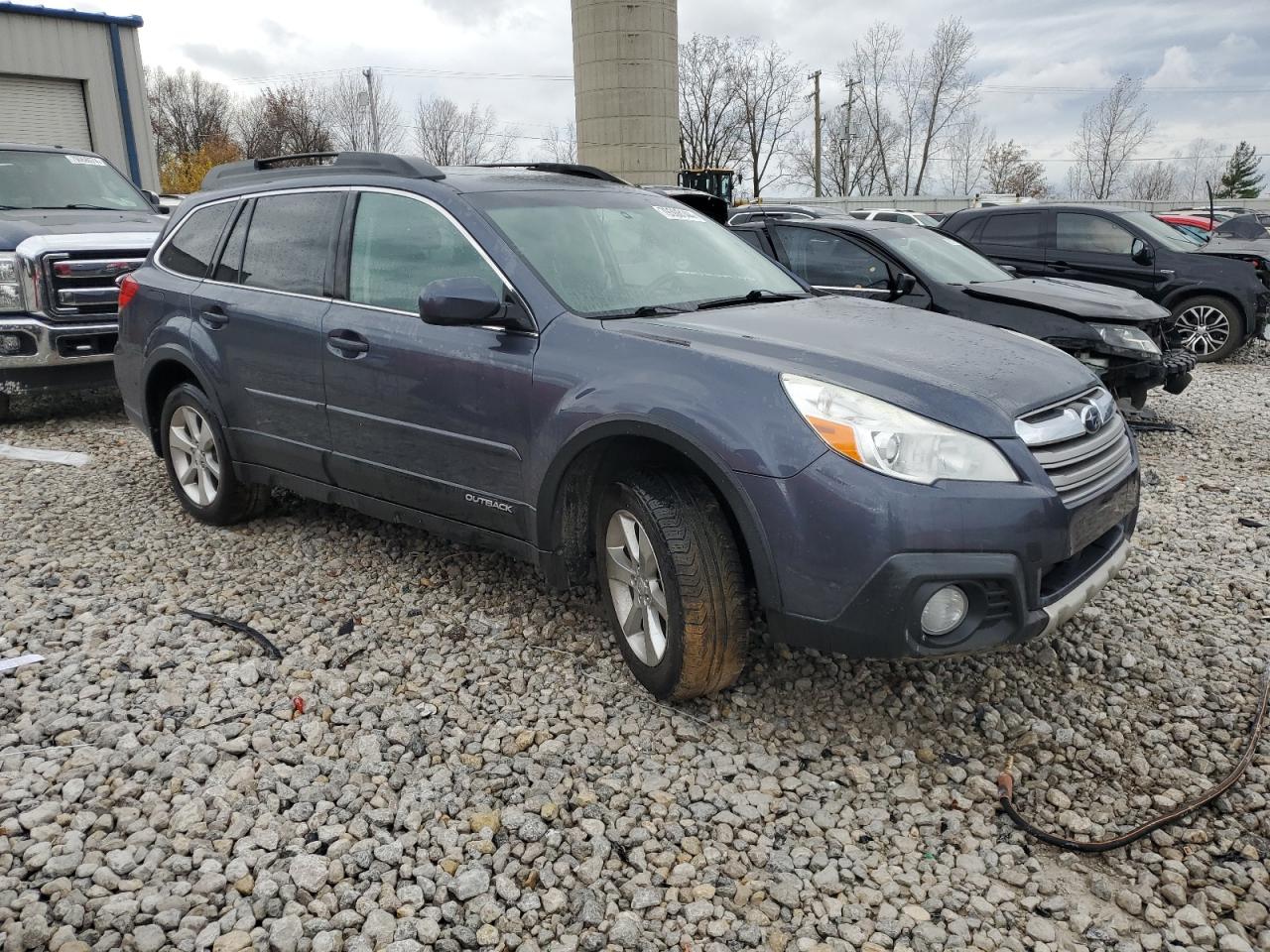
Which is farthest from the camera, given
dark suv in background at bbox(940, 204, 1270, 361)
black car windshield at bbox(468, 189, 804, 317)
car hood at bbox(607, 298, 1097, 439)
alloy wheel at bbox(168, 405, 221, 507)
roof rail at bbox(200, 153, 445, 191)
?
dark suv in background at bbox(940, 204, 1270, 361)

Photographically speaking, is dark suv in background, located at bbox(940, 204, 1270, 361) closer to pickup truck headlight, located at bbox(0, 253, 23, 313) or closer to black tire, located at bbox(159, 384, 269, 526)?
black tire, located at bbox(159, 384, 269, 526)

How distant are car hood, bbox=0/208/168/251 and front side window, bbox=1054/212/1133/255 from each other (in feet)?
28.6

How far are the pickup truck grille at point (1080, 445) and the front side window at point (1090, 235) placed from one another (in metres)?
7.85

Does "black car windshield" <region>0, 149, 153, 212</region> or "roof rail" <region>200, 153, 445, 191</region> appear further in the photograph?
"black car windshield" <region>0, 149, 153, 212</region>

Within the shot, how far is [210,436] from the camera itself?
4.88 metres

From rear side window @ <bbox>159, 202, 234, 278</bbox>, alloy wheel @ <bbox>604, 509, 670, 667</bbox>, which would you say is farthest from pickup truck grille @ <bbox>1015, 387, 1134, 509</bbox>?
rear side window @ <bbox>159, 202, 234, 278</bbox>

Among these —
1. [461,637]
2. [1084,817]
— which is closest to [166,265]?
[461,637]

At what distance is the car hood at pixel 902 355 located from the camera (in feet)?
9.18

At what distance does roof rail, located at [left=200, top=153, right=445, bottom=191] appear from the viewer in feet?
13.2

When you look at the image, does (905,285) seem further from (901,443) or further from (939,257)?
(901,443)

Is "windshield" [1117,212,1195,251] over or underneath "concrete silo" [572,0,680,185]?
underneath

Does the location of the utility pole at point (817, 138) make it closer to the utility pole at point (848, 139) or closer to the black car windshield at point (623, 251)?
the utility pole at point (848, 139)

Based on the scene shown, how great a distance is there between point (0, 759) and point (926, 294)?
6119 mm

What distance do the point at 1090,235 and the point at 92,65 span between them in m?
18.5
